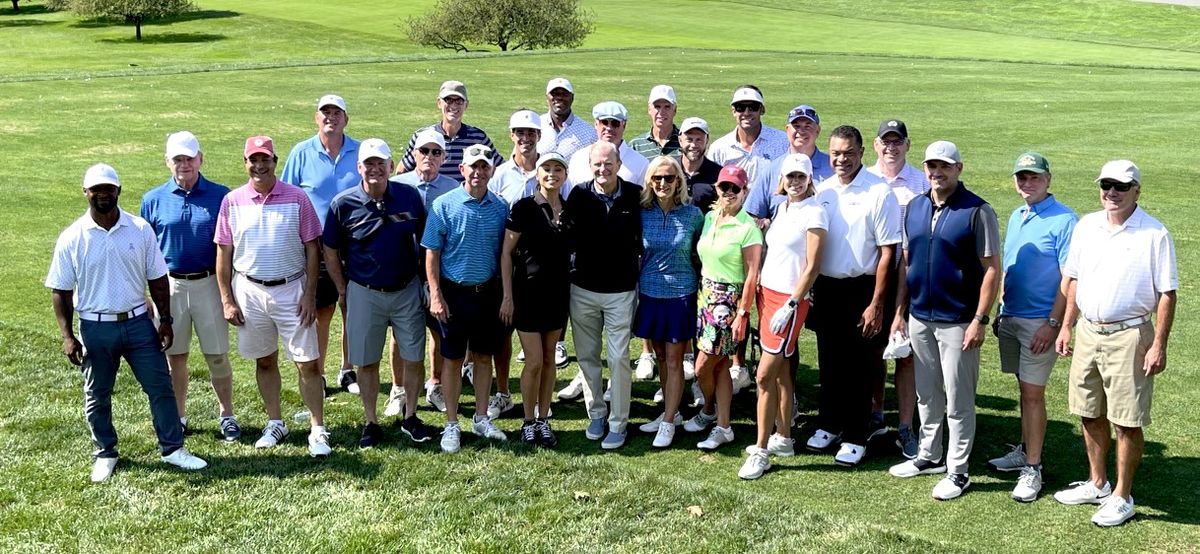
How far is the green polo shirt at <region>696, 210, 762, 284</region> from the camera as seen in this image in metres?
7.94

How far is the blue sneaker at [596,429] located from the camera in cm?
855

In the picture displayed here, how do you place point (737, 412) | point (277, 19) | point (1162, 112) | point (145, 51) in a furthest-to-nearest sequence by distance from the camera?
1. point (277, 19)
2. point (145, 51)
3. point (1162, 112)
4. point (737, 412)

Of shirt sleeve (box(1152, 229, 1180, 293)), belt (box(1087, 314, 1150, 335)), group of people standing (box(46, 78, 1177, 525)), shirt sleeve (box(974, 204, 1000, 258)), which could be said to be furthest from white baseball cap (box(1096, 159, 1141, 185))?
belt (box(1087, 314, 1150, 335))

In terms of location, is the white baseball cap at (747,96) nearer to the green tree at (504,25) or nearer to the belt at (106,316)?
the belt at (106,316)

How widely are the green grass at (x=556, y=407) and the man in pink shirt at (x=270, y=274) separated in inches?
20.8

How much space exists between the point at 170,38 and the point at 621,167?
161ft

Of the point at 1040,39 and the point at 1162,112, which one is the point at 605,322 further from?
the point at 1040,39

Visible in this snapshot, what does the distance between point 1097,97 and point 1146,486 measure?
74.6 ft

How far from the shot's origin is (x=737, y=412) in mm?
9227

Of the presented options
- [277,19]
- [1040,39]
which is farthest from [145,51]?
[1040,39]

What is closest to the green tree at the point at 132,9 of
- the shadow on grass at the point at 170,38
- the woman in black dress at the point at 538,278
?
the shadow on grass at the point at 170,38

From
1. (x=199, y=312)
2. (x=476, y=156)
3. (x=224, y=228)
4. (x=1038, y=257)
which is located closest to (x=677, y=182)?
(x=476, y=156)

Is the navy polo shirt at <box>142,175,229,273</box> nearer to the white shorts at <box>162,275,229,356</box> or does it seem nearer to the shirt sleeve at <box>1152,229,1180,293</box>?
the white shorts at <box>162,275,229,356</box>

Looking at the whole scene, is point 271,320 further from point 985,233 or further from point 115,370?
point 985,233
